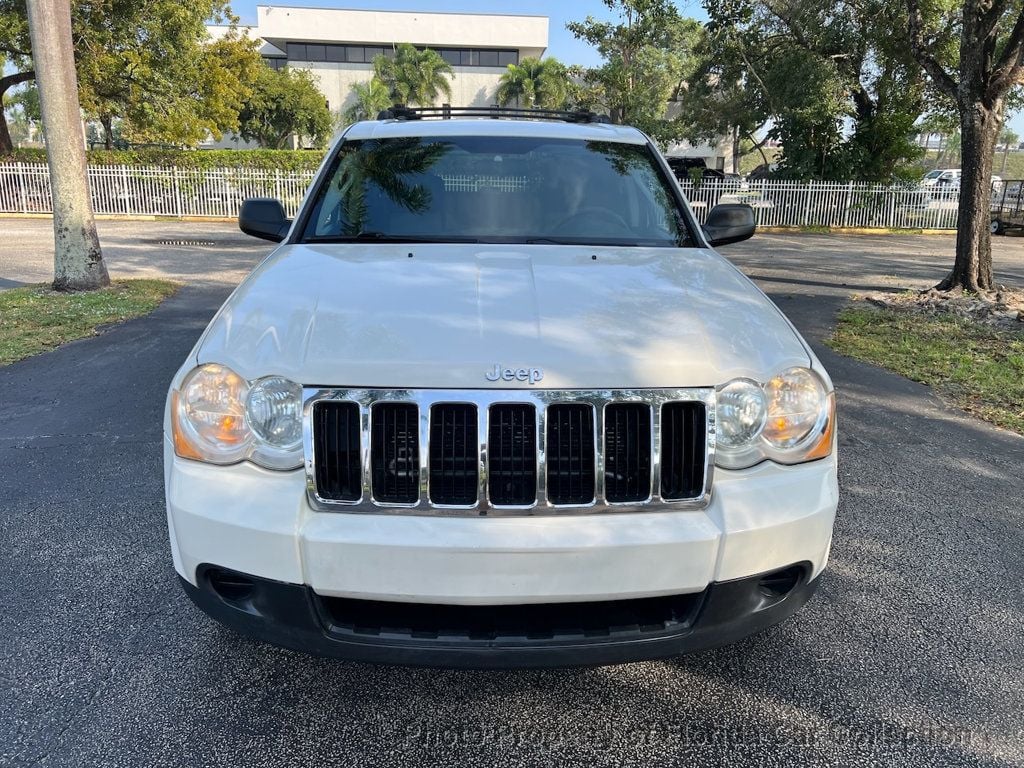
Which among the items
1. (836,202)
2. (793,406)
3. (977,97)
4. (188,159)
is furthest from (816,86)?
(793,406)

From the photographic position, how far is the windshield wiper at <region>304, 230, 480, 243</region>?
10.7 ft

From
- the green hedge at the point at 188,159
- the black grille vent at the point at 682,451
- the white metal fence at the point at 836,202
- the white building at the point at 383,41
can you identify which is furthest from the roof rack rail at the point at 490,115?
the white building at the point at 383,41

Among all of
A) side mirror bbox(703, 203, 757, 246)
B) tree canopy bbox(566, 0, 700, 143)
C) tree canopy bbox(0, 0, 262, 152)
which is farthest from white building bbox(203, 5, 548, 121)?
side mirror bbox(703, 203, 757, 246)

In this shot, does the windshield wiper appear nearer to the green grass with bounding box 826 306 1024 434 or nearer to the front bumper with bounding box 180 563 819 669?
the front bumper with bounding box 180 563 819 669

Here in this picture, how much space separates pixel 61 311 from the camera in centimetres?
850

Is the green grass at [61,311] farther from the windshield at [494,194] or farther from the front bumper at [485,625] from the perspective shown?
the front bumper at [485,625]

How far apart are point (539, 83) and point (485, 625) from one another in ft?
171

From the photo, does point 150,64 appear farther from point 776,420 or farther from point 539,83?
point 539,83

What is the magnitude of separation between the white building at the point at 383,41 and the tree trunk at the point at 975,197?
167ft

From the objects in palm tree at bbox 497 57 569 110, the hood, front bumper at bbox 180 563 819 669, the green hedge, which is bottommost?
front bumper at bbox 180 563 819 669

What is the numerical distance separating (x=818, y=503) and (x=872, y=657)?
0.90 meters

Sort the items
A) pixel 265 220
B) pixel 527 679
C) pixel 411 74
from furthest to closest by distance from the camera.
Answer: pixel 411 74
pixel 265 220
pixel 527 679

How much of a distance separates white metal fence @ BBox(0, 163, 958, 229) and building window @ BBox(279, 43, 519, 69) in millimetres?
38771

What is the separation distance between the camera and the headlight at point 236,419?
2.12m
